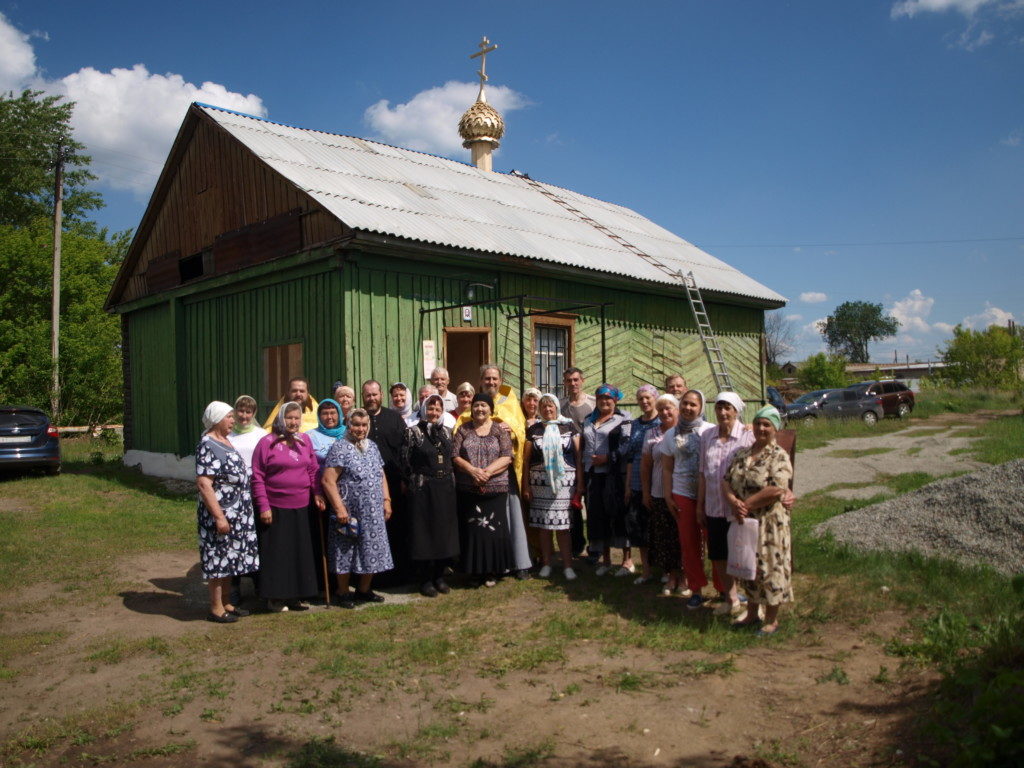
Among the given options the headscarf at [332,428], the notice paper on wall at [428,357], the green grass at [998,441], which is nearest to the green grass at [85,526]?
the headscarf at [332,428]

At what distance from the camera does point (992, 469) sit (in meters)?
7.02

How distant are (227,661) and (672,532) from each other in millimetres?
3126

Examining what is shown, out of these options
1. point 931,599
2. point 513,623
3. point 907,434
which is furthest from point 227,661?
point 907,434

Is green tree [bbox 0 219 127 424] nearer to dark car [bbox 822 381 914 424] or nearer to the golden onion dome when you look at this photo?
the golden onion dome

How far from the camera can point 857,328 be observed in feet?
309

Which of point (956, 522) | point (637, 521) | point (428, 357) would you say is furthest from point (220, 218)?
point (956, 522)

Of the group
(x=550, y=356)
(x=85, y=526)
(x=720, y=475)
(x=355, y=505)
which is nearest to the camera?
(x=720, y=475)

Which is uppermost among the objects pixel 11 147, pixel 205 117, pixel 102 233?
pixel 11 147

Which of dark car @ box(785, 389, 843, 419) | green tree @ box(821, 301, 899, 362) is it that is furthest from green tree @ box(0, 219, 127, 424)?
green tree @ box(821, 301, 899, 362)

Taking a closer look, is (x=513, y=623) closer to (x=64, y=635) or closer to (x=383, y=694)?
(x=383, y=694)

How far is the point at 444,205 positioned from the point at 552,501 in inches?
246

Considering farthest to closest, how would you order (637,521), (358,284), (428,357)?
(428,357) < (358,284) < (637,521)

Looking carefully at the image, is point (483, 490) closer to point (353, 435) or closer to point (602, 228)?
point (353, 435)

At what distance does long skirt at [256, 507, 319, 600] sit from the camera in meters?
5.60
